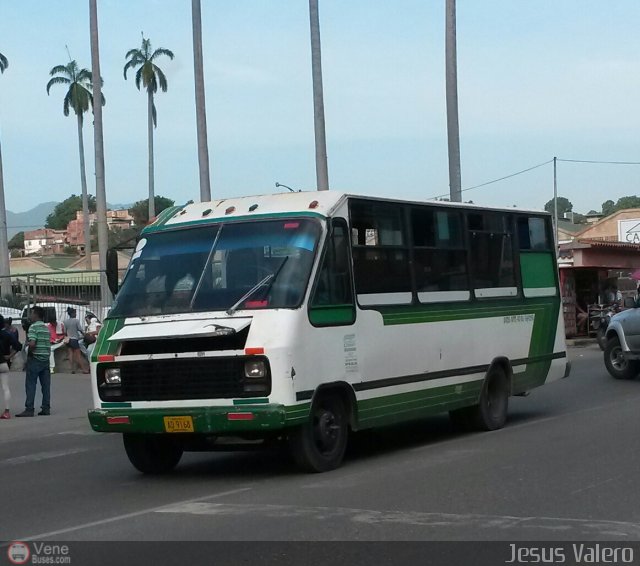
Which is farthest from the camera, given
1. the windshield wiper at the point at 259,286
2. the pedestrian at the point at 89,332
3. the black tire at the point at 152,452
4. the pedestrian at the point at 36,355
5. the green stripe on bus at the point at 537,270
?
the pedestrian at the point at 89,332

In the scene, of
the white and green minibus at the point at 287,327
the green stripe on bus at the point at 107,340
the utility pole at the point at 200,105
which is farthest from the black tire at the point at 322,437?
the utility pole at the point at 200,105

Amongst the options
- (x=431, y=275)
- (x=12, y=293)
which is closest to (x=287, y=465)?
(x=431, y=275)

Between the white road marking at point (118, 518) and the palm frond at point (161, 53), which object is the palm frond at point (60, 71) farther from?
the white road marking at point (118, 518)

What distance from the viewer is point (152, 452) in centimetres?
1139

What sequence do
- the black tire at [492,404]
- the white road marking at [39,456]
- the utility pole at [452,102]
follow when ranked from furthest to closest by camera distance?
the utility pole at [452,102] < the black tire at [492,404] < the white road marking at [39,456]

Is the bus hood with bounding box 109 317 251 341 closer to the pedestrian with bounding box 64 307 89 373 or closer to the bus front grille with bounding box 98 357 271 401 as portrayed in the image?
the bus front grille with bounding box 98 357 271 401

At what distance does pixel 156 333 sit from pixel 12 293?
19028 millimetres

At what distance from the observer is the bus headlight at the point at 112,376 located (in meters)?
10.6

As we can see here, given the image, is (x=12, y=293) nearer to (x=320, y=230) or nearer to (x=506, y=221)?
(x=506, y=221)

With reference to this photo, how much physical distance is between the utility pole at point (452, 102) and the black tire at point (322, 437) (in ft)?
49.7

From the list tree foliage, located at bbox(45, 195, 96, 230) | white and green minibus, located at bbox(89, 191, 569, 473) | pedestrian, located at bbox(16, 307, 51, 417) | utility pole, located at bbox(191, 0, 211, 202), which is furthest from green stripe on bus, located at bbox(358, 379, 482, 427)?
tree foliage, located at bbox(45, 195, 96, 230)

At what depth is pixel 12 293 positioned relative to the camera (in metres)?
28.2

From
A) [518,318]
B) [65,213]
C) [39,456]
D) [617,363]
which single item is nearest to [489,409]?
[518,318]

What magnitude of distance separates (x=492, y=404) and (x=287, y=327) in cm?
468
